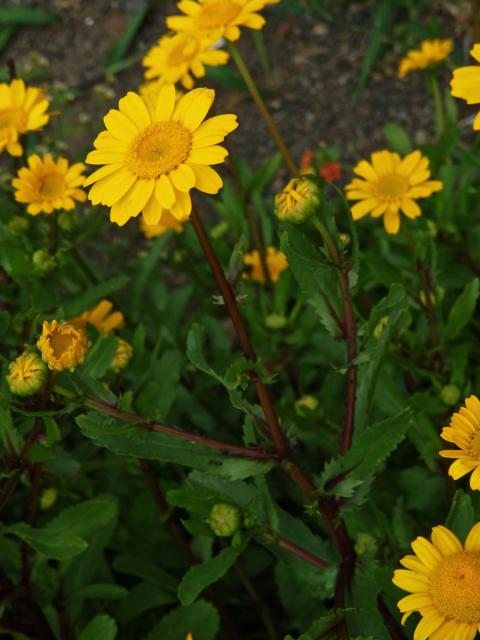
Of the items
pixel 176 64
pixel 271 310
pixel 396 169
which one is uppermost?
pixel 176 64

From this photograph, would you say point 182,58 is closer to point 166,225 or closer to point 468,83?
point 166,225

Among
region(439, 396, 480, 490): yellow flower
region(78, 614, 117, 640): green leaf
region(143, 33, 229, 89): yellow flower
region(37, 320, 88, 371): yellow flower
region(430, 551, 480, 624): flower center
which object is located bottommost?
region(78, 614, 117, 640): green leaf

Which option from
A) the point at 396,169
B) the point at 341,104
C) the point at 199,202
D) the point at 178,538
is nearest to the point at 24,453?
the point at 178,538

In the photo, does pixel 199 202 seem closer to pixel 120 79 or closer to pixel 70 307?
pixel 120 79

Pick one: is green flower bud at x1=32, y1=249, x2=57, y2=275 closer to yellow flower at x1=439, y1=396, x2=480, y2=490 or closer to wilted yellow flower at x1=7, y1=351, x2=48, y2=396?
wilted yellow flower at x1=7, y1=351, x2=48, y2=396

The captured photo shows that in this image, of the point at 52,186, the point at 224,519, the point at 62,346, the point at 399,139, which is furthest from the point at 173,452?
the point at 399,139

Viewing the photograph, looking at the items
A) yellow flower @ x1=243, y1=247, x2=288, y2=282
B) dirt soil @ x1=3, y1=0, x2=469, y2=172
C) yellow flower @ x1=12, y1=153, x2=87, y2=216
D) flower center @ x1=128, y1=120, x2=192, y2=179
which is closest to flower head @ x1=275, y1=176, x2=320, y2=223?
flower center @ x1=128, y1=120, x2=192, y2=179
